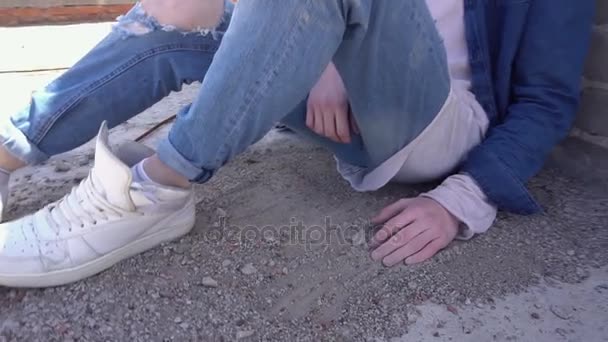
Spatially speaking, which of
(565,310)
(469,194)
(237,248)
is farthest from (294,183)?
(565,310)

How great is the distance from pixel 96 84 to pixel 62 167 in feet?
1.08

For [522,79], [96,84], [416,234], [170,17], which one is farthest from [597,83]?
[96,84]

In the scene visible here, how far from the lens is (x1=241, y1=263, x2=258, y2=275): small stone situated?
109 centimetres

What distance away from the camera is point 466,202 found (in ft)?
3.81

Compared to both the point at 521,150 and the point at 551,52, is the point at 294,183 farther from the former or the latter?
the point at 551,52

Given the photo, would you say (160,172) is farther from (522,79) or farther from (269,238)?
(522,79)

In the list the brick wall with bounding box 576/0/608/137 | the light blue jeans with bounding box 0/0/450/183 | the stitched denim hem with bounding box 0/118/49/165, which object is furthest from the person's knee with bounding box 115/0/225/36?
the brick wall with bounding box 576/0/608/137

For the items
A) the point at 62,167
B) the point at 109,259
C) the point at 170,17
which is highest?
the point at 170,17

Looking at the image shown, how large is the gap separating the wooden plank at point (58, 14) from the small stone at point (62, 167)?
7.82 feet

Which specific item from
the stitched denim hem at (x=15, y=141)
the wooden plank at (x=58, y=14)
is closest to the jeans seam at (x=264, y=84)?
the stitched denim hem at (x=15, y=141)

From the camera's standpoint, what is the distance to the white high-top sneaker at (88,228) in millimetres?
987

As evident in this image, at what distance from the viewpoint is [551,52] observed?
3.99ft

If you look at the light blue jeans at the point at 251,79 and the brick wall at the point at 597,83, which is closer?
the light blue jeans at the point at 251,79

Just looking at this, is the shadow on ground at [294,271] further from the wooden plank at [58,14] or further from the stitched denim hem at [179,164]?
the wooden plank at [58,14]
